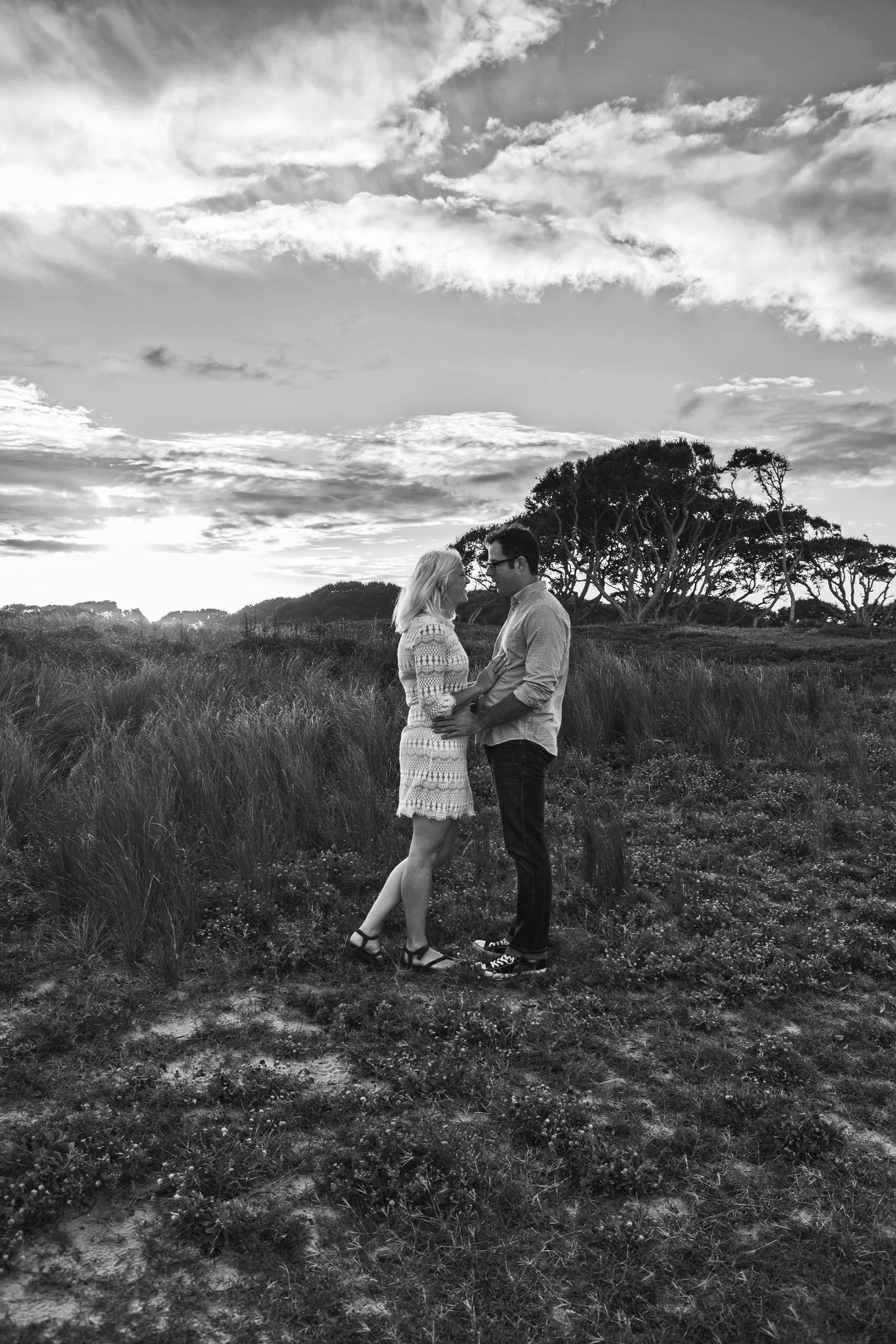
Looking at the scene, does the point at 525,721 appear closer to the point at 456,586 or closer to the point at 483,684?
the point at 483,684

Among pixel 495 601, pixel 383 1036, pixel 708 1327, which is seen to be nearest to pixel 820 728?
pixel 383 1036

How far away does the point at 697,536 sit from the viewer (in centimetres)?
3008

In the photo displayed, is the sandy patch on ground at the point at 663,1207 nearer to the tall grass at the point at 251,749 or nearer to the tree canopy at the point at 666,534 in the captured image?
the tall grass at the point at 251,749

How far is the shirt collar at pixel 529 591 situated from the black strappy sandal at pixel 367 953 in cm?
204

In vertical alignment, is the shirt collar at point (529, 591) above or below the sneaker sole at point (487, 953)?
above

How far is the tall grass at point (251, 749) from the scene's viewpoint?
5879mm

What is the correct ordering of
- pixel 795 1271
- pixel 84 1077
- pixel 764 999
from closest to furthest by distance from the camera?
pixel 795 1271, pixel 84 1077, pixel 764 999

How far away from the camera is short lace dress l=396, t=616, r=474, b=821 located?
4.63 metres

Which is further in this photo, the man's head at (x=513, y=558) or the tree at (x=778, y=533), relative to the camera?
the tree at (x=778, y=533)

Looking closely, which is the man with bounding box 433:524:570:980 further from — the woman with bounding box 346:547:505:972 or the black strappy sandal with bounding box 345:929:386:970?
the black strappy sandal with bounding box 345:929:386:970

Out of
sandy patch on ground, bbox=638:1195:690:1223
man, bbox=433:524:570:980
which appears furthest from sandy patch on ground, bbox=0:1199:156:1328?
man, bbox=433:524:570:980

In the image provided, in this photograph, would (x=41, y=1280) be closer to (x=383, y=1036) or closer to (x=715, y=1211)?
(x=383, y=1036)

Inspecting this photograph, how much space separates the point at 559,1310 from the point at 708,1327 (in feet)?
1.42

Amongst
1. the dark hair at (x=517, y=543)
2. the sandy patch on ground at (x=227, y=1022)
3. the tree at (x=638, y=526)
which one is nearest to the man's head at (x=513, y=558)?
the dark hair at (x=517, y=543)
